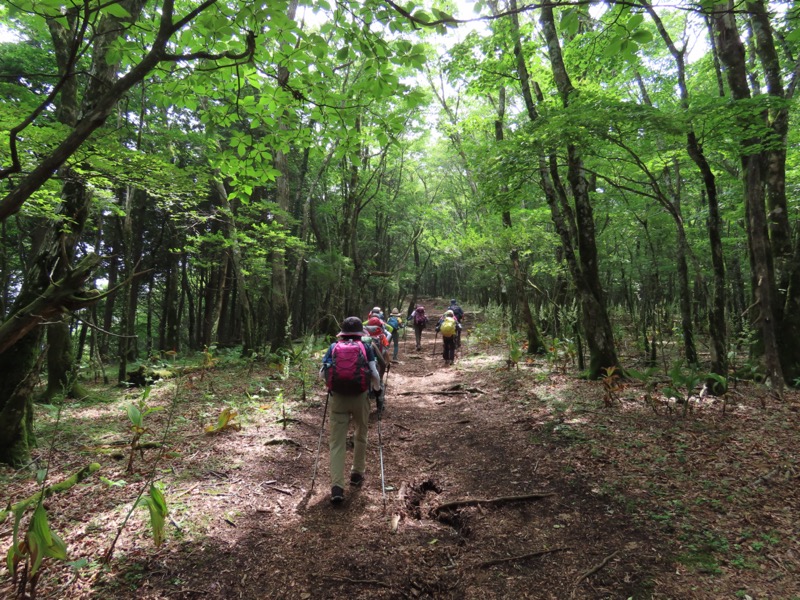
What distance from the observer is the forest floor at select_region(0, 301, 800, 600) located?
3.13 meters

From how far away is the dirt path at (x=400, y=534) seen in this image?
3184 mm

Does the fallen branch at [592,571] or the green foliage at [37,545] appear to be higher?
the green foliage at [37,545]

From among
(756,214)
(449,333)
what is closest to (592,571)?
(756,214)

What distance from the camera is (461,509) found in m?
4.45

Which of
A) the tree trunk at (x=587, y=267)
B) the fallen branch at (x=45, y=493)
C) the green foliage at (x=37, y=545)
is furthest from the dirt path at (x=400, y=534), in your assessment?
the tree trunk at (x=587, y=267)

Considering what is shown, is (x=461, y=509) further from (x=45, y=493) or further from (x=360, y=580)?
(x=45, y=493)

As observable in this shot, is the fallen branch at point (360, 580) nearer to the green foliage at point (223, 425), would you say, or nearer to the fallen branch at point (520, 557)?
the fallen branch at point (520, 557)

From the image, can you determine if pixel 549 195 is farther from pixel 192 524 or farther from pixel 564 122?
pixel 192 524

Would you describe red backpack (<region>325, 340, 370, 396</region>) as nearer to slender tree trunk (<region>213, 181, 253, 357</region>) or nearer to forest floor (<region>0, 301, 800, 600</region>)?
forest floor (<region>0, 301, 800, 600</region>)

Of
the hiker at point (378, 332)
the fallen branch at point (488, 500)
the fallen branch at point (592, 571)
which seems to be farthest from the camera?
the hiker at point (378, 332)

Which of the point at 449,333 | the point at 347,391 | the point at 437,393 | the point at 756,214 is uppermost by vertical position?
the point at 756,214

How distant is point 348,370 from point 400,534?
6.00ft

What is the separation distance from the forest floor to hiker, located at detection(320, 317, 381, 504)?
42cm

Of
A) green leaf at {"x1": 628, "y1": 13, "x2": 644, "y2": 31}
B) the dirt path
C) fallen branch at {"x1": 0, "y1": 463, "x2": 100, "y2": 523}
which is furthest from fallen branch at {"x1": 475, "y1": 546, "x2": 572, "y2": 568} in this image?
green leaf at {"x1": 628, "y1": 13, "x2": 644, "y2": 31}
